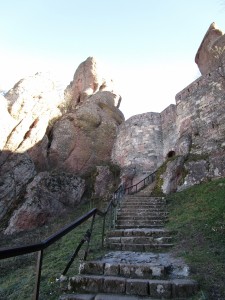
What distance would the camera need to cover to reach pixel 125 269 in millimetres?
4012

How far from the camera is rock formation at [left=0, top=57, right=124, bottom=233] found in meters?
13.9

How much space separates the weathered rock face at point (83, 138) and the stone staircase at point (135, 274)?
41.9 ft

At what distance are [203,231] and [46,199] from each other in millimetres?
9649

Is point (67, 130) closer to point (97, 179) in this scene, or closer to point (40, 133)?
point (40, 133)

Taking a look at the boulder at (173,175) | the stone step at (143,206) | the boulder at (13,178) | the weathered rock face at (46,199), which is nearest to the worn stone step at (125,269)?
the stone step at (143,206)

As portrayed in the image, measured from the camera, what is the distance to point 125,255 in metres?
5.06

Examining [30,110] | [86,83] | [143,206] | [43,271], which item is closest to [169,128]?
[143,206]

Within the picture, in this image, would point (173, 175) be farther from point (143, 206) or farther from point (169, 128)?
point (169, 128)

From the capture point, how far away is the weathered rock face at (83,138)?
18.6 meters

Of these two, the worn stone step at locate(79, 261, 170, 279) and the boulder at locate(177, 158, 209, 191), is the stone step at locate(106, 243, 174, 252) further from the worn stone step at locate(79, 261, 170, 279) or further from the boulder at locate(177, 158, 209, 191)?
the boulder at locate(177, 158, 209, 191)

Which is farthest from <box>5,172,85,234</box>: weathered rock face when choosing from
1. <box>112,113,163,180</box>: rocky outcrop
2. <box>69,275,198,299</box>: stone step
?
<box>69,275,198,299</box>: stone step

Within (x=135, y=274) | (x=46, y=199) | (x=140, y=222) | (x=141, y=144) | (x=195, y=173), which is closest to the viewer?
(x=135, y=274)

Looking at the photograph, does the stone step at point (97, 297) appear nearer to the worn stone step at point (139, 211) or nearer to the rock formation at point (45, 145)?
the worn stone step at point (139, 211)

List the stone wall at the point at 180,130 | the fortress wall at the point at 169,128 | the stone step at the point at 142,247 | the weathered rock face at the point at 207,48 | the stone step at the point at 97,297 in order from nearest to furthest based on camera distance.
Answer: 1. the stone step at the point at 97,297
2. the stone step at the point at 142,247
3. the stone wall at the point at 180,130
4. the fortress wall at the point at 169,128
5. the weathered rock face at the point at 207,48
